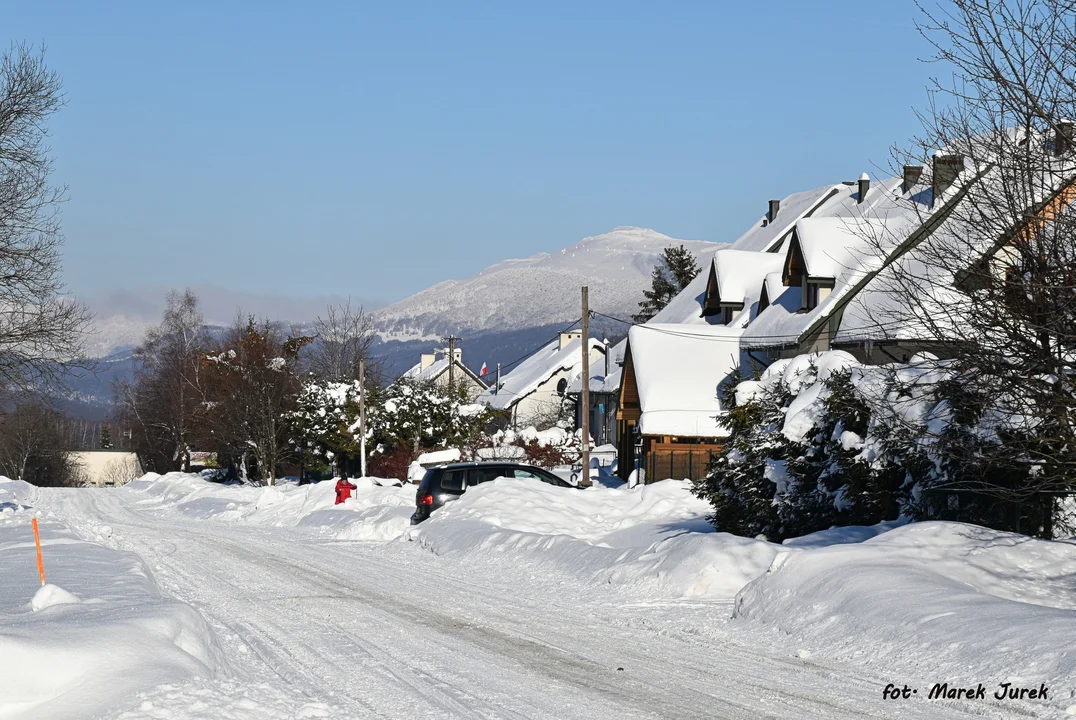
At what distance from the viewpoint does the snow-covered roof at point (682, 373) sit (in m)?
38.8

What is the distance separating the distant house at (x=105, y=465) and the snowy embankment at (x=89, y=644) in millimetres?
101200

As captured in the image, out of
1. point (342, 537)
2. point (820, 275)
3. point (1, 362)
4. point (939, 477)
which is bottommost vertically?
point (342, 537)

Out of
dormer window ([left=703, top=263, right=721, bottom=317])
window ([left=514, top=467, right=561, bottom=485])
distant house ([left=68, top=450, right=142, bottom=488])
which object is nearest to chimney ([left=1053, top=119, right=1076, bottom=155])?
window ([left=514, top=467, right=561, bottom=485])

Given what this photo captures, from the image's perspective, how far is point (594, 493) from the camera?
26750 mm

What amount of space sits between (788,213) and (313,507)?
94.7ft

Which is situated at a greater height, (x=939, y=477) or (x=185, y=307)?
(x=185, y=307)

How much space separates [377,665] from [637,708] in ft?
8.66

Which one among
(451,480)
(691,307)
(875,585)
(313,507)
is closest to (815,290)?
(691,307)

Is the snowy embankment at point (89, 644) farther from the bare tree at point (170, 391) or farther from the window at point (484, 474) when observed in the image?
the bare tree at point (170, 391)

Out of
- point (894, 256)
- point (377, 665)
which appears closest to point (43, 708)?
point (377, 665)

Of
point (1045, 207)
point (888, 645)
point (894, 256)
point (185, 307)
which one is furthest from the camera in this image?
point (185, 307)

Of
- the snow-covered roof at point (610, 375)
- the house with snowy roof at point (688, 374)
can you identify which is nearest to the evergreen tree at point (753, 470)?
the house with snowy roof at point (688, 374)

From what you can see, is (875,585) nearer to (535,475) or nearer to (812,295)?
(535,475)

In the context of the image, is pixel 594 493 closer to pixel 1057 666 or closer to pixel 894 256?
pixel 894 256
